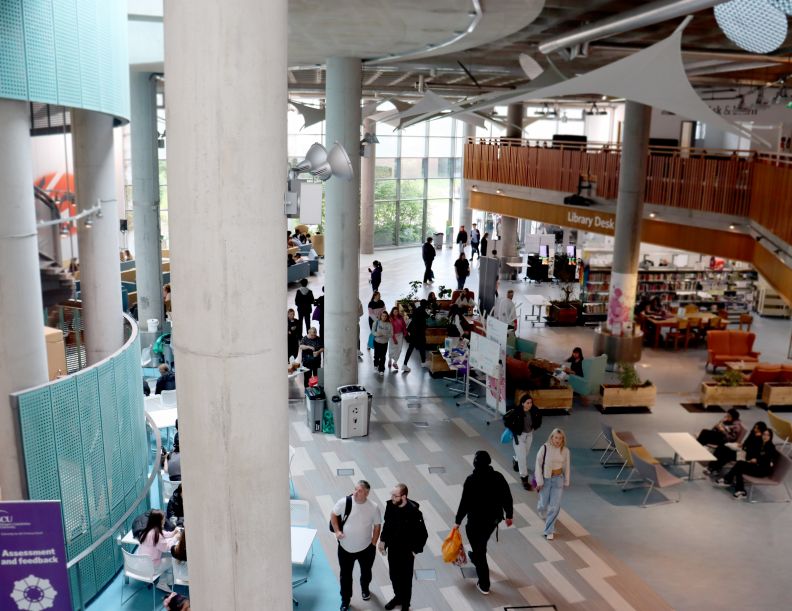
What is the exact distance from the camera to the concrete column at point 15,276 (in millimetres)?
7141

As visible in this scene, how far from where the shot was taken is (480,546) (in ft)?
27.3

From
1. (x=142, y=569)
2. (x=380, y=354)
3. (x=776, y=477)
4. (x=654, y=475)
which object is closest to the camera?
(x=142, y=569)

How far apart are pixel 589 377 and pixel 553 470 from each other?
547cm

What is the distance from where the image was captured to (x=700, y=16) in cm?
1418

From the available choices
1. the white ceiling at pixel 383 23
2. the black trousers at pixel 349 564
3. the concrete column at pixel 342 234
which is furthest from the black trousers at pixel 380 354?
the black trousers at pixel 349 564

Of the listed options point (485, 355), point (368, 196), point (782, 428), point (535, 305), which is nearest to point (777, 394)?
point (782, 428)

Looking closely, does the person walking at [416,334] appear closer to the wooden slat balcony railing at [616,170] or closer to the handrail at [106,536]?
the wooden slat balcony railing at [616,170]

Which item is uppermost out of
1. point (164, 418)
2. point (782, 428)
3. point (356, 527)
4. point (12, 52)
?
point (12, 52)

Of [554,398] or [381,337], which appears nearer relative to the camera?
[554,398]

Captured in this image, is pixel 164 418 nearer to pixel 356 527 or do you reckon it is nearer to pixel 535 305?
pixel 356 527

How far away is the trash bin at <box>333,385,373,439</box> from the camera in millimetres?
12461

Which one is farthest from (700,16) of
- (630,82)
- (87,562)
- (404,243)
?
(404,243)

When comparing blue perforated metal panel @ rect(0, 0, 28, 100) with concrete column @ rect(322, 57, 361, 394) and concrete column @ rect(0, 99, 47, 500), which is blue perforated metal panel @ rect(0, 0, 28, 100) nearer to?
concrete column @ rect(0, 99, 47, 500)

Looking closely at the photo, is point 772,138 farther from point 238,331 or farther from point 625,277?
point 238,331
